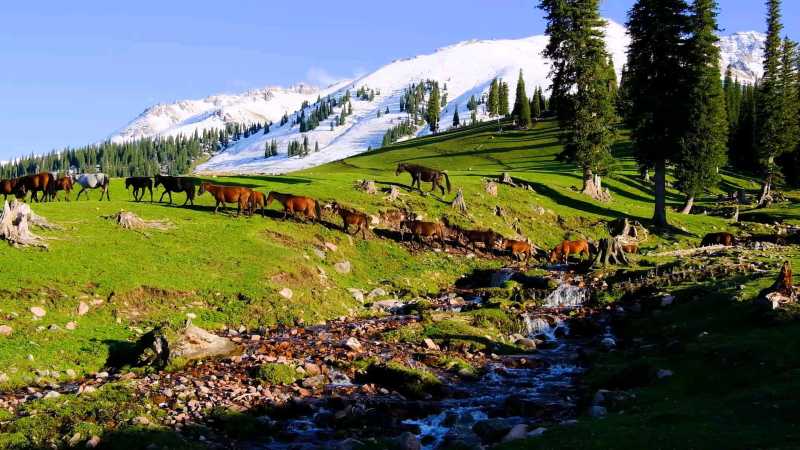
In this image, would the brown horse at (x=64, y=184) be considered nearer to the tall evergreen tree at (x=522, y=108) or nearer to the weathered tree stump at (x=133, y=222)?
the weathered tree stump at (x=133, y=222)

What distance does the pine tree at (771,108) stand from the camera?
7325cm

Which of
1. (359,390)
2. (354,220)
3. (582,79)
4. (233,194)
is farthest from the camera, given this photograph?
(582,79)

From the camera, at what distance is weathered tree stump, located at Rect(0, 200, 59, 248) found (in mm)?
23953

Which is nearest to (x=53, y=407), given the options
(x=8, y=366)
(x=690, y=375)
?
Answer: (x=8, y=366)

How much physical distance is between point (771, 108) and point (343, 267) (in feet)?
222

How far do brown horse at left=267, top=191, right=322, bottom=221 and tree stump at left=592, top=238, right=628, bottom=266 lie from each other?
52.9 feet

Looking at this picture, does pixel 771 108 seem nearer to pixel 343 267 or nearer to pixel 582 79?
pixel 582 79

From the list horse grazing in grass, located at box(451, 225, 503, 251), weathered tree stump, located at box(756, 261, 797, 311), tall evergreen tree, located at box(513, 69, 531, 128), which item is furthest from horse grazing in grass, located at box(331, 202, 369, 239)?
tall evergreen tree, located at box(513, 69, 531, 128)

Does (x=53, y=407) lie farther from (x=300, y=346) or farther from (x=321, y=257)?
(x=321, y=257)

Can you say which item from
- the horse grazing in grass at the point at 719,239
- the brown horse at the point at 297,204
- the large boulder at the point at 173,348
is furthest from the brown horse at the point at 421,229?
the horse grazing in grass at the point at 719,239

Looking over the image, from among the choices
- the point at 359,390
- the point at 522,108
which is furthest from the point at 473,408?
the point at 522,108

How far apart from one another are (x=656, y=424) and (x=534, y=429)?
2579mm

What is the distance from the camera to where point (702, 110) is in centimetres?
5369

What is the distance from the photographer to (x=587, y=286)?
96.7 ft
